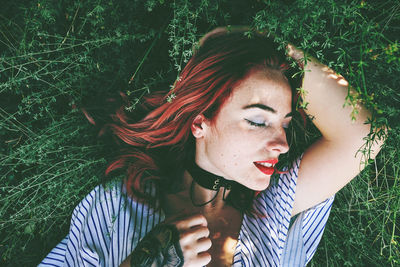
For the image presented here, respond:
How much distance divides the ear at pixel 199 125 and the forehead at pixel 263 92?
21 centimetres

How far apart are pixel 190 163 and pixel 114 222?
26.4 inches

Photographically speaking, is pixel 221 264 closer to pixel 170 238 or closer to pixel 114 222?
pixel 170 238

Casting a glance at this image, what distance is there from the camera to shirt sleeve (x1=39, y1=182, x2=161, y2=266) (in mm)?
2066

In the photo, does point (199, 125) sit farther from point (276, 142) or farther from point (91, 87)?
point (91, 87)

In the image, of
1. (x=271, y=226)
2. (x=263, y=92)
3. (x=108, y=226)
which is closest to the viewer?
(x=263, y=92)

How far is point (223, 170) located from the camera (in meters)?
1.92

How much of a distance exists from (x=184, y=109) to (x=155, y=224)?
849 mm

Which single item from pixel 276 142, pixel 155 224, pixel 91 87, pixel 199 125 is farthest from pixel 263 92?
pixel 91 87

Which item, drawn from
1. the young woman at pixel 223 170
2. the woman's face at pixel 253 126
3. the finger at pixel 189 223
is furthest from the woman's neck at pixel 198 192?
the woman's face at pixel 253 126

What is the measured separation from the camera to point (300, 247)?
7.47 feet

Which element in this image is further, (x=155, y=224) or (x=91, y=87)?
(x=91, y=87)

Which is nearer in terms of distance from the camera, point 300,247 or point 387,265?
point 300,247

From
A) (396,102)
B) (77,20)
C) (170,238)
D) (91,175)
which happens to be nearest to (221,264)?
(170,238)

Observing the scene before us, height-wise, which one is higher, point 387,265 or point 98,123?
point 98,123
